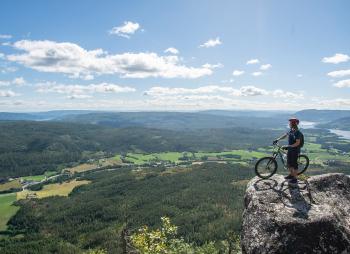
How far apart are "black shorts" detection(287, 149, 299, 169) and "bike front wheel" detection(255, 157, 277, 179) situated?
185 centimetres

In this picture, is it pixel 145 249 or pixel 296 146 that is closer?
pixel 296 146

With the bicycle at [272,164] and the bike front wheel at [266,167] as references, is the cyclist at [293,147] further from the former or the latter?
the bike front wheel at [266,167]

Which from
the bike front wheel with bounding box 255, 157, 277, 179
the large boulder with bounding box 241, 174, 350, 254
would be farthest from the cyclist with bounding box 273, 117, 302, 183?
the bike front wheel with bounding box 255, 157, 277, 179

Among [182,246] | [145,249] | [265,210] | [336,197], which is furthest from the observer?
[182,246]

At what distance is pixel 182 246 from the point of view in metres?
48.2

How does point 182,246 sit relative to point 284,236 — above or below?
below

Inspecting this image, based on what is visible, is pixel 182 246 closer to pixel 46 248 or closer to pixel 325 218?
pixel 325 218

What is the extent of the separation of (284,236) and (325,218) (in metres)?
3.30

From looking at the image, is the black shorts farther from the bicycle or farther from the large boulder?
the large boulder

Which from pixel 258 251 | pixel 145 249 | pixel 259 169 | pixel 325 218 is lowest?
pixel 145 249

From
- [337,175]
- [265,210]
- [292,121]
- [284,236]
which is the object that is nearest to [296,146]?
[292,121]

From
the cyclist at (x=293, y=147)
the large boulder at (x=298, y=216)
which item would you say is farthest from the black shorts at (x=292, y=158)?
the large boulder at (x=298, y=216)

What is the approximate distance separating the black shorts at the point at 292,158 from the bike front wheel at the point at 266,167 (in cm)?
185

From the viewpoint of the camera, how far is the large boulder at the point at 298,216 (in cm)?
2439
